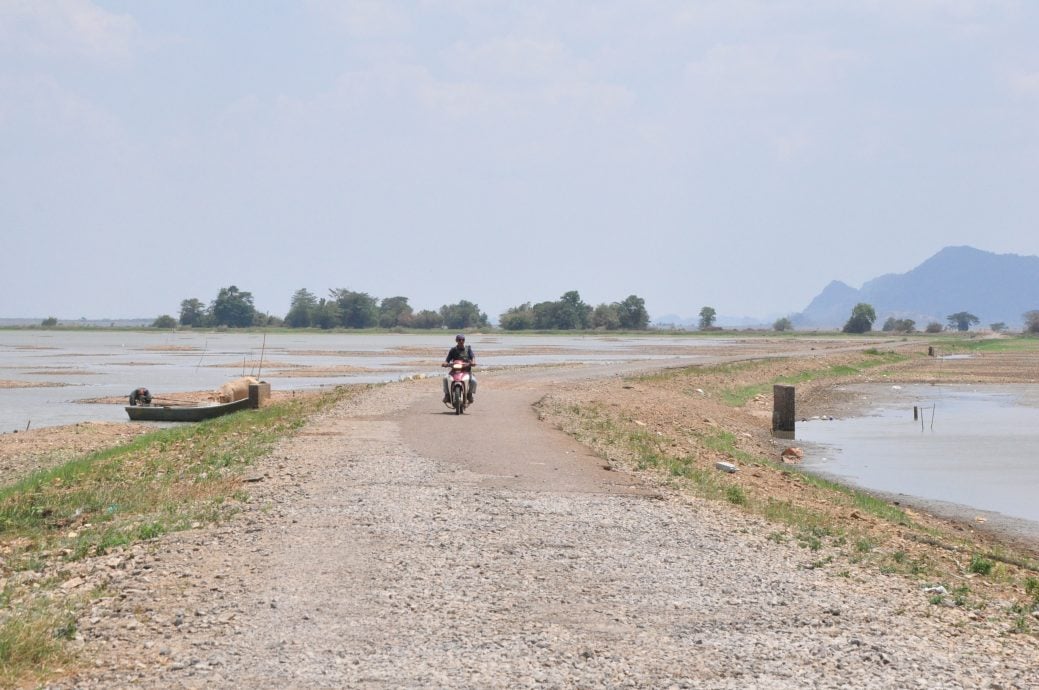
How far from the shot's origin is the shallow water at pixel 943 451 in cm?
2155

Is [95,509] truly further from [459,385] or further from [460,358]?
[460,358]

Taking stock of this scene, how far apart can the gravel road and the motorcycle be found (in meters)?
10.6

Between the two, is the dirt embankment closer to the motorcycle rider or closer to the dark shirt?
the motorcycle rider

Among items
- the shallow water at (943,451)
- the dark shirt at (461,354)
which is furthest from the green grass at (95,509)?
the shallow water at (943,451)

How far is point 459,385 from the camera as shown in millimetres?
24344

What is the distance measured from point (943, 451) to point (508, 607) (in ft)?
77.5

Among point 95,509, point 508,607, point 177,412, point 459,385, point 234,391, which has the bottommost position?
point 177,412

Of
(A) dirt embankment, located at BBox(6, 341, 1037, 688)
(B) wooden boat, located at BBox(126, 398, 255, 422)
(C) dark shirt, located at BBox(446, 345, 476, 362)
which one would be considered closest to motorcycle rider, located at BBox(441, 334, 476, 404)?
(C) dark shirt, located at BBox(446, 345, 476, 362)

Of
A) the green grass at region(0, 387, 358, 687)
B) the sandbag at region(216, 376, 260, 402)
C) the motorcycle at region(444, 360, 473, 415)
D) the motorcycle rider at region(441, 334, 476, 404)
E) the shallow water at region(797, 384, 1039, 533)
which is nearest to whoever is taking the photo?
the green grass at region(0, 387, 358, 687)

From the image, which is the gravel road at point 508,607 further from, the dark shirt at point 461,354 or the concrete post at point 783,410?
the concrete post at point 783,410

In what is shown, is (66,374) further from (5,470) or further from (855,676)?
(855,676)

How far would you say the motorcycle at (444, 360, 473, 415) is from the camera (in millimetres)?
24391

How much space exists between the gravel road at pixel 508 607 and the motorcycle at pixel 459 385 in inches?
419

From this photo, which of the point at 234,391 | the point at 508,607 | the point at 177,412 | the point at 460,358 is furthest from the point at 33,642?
the point at 234,391
